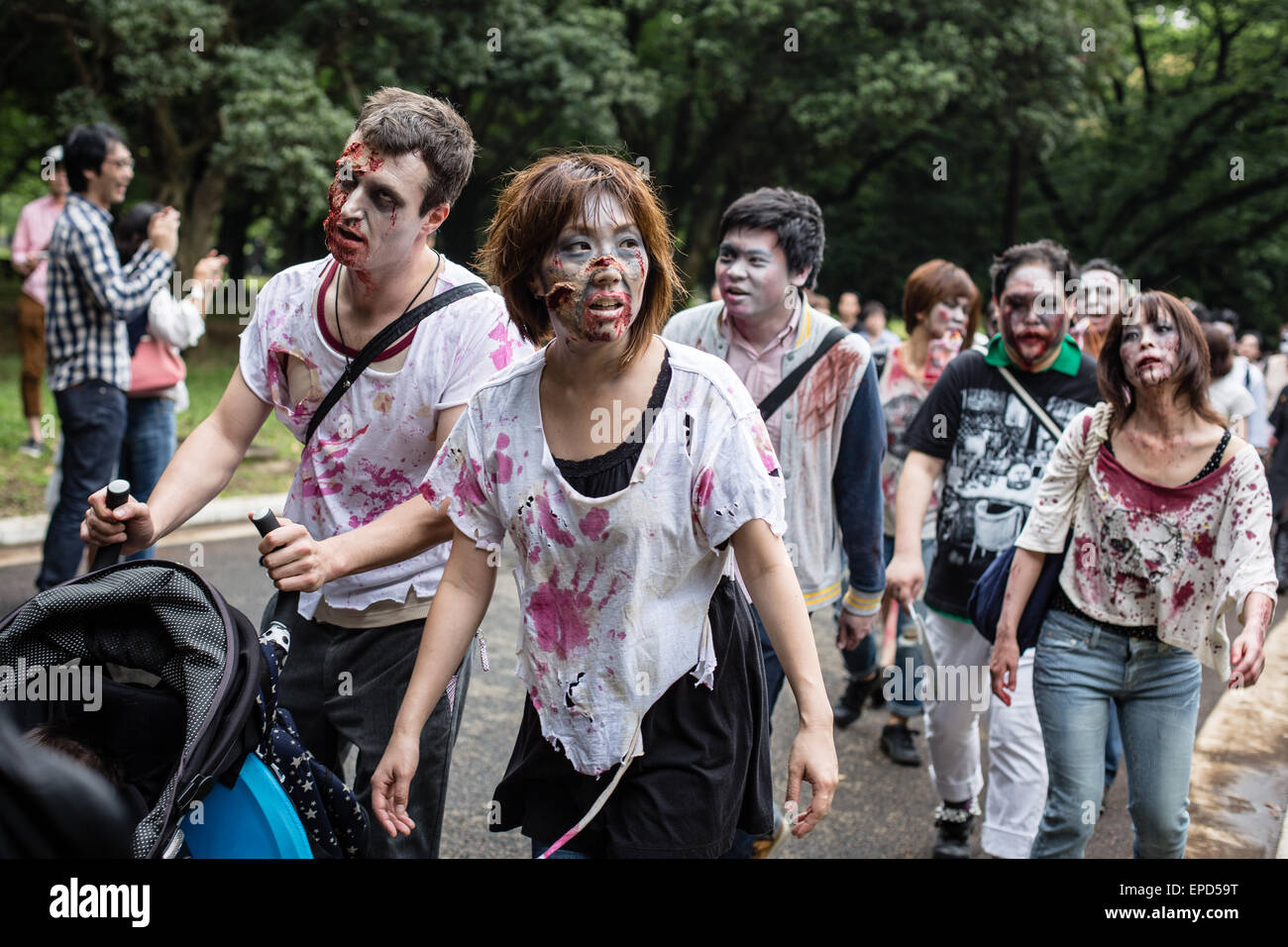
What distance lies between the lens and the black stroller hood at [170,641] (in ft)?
7.16

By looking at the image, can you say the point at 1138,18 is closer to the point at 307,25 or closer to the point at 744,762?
the point at 307,25

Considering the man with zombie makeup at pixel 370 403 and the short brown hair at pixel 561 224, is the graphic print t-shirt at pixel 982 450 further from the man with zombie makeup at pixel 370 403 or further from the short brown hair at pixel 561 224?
the short brown hair at pixel 561 224

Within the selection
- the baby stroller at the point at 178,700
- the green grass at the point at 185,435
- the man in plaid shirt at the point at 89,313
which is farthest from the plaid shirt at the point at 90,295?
the baby stroller at the point at 178,700

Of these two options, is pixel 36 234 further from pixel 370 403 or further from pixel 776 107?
pixel 776 107

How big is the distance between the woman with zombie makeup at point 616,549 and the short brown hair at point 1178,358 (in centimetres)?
154

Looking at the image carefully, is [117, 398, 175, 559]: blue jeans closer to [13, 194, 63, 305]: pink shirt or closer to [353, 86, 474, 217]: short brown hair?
[353, 86, 474, 217]: short brown hair

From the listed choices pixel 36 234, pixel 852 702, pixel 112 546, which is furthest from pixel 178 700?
pixel 36 234

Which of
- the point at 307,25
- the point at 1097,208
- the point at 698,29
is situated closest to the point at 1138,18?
the point at 1097,208

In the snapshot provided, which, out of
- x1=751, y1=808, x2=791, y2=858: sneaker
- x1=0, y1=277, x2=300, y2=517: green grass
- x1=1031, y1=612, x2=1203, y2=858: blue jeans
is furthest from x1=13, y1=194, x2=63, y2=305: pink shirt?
x1=1031, y1=612, x2=1203, y2=858: blue jeans

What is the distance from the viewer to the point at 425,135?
2807mm
